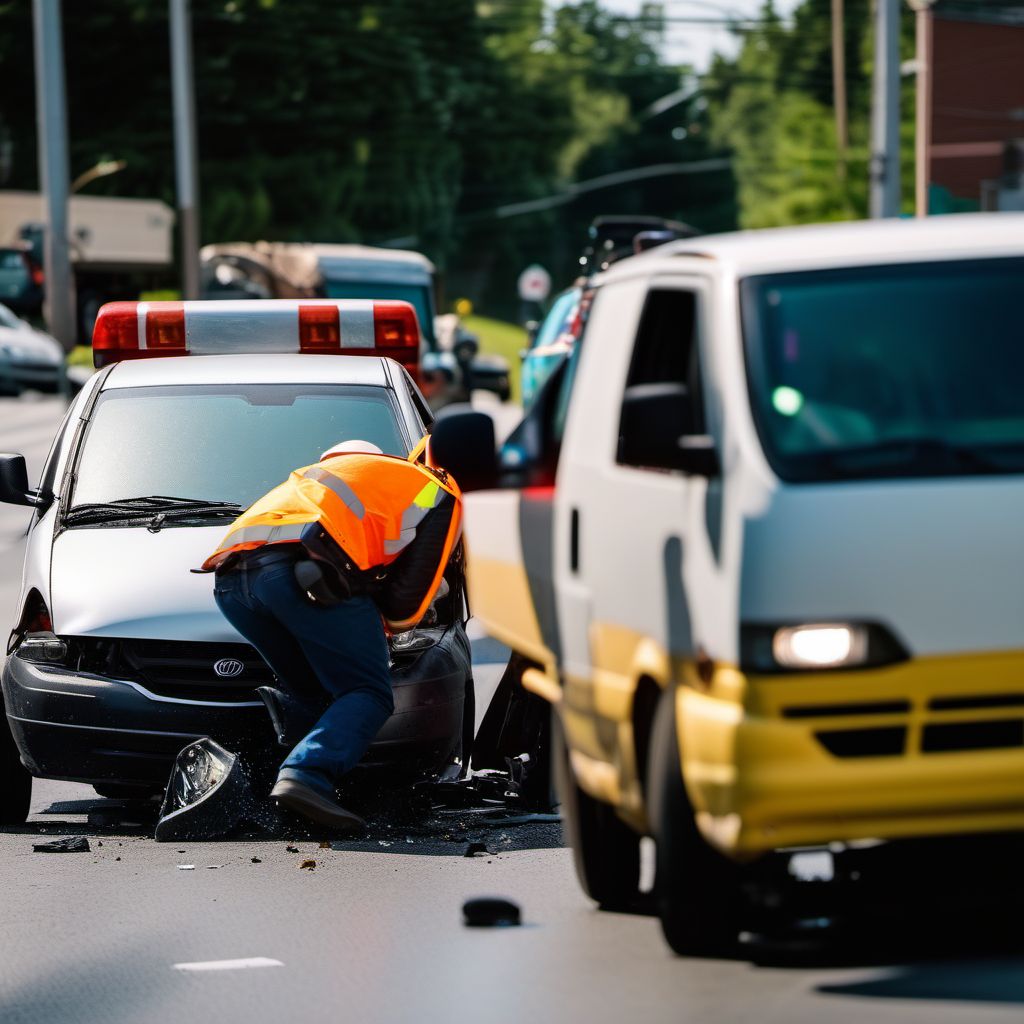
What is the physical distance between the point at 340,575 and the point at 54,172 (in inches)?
1137

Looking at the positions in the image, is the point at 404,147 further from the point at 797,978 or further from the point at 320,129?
the point at 797,978

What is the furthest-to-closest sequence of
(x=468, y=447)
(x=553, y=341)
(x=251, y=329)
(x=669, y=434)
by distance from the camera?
(x=553, y=341) < (x=251, y=329) < (x=468, y=447) < (x=669, y=434)

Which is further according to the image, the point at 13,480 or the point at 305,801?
the point at 13,480

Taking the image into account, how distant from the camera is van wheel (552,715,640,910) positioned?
20.8 feet

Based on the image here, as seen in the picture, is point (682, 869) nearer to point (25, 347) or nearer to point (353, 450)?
point (353, 450)

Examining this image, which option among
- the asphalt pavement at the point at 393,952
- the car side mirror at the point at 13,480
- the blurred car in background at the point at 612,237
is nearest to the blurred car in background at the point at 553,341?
the blurred car in background at the point at 612,237

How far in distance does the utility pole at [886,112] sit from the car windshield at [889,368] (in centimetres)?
2341

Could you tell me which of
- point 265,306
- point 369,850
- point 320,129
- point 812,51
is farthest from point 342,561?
point 812,51

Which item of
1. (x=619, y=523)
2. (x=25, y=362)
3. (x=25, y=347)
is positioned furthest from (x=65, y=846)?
(x=25, y=347)

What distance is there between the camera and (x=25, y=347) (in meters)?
36.7

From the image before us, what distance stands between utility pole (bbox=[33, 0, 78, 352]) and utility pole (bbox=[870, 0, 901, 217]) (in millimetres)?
12478

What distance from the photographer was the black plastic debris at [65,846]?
811 centimetres

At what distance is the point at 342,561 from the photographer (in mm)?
7770

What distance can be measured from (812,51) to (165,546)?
10659cm
